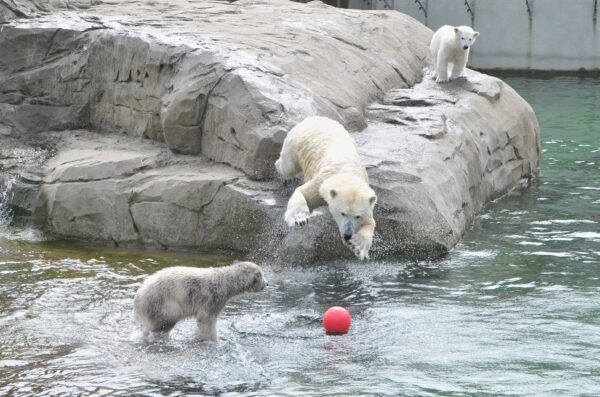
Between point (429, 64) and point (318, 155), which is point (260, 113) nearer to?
point (318, 155)

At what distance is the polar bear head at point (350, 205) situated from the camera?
8.13 meters

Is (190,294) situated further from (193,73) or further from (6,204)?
(6,204)

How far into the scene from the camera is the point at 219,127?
33.2ft

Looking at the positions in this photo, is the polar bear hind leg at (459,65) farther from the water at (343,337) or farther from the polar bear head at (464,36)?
the water at (343,337)

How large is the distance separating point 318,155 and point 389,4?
1920 cm

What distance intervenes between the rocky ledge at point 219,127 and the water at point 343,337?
1.18 feet

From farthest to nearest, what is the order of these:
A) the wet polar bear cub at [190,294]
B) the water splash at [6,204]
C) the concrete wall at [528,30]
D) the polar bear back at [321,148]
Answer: the concrete wall at [528,30] < the water splash at [6,204] < the polar bear back at [321,148] < the wet polar bear cub at [190,294]

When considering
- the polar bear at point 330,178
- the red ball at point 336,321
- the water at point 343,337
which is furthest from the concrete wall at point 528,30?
the red ball at point 336,321

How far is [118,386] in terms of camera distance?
6230mm

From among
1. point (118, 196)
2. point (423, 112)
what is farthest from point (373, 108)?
point (118, 196)

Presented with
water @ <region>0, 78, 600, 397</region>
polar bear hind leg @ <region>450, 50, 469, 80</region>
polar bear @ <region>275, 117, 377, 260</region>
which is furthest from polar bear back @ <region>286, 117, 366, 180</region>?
polar bear hind leg @ <region>450, 50, 469, 80</region>

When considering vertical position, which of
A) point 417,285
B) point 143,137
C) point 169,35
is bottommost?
point 417,285

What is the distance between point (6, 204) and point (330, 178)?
4.08 meters

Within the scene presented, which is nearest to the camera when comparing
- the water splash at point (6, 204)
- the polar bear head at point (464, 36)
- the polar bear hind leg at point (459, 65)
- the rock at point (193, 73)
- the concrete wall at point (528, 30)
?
the rock at point (193, 73)
